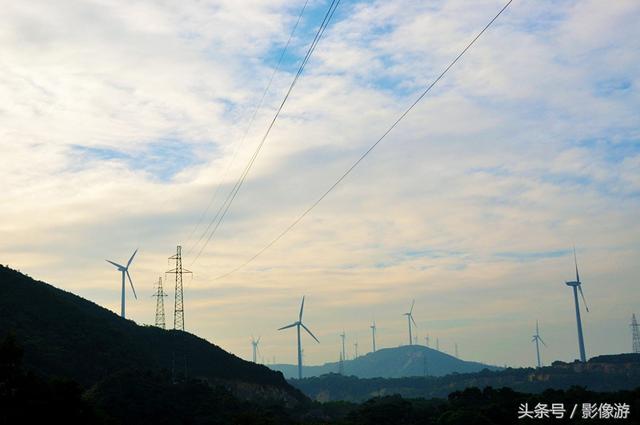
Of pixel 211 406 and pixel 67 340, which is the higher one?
pixel 67 340

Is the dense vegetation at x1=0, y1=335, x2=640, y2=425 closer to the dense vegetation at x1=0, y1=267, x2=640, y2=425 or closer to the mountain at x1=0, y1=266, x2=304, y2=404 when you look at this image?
the dense vegetation at x1=0, y1=267, x2=640, y2=425

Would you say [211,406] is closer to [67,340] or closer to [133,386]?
[133,386]

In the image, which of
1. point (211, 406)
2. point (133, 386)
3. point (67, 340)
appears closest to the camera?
point (133, 386)

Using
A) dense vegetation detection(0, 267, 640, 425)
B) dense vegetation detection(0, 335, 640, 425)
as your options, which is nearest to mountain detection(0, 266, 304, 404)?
dense vegetation detection(0, 267, 640, 425)

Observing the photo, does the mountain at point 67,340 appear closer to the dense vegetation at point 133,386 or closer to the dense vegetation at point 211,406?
the dense vegetation at point 133,386

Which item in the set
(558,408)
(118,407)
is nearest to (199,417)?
(118,407)

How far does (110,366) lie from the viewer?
155 meters

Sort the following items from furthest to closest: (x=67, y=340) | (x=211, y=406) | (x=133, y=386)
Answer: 1. (x=67, y=340)
2. (x=211, y=406)
3. (x=133, y=386)

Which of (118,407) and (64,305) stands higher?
(64,305)

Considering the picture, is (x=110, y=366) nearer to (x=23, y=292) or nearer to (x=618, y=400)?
(x=23, y=292)

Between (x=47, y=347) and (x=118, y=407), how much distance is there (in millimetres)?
30267

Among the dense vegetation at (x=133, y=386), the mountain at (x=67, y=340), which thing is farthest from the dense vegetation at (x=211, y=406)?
the mountain at (x=67, y=340)

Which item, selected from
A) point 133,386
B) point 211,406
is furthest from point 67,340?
point 211,406

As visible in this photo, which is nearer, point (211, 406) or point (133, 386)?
point (133, 386)
